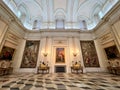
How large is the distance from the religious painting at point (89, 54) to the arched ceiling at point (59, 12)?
284 centimetres

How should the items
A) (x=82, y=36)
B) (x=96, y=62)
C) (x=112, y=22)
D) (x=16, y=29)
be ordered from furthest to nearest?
(x=82, y=36) → (x=96, y=62) → (x=16, y=29) → (x=112, y=22)

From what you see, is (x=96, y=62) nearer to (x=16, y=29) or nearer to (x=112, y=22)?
(x=112, y=22)

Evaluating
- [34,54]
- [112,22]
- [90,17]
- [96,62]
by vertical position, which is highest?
[90,17]

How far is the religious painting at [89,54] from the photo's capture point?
10.8m

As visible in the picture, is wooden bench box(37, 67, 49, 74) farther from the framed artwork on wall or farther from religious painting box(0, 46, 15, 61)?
the framed artwork on wall

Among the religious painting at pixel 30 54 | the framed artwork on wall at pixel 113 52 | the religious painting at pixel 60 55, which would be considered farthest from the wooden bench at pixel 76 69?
the religious painting at pixel 30 54

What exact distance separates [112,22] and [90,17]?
17.7 ft

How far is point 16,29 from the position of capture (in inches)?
396

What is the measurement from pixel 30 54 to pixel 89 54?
808cm

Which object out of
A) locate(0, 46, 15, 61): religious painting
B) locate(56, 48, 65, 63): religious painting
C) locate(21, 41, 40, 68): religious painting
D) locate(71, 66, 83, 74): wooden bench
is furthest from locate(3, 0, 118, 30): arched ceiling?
locate(71, 66, 83, 74): wooden bench

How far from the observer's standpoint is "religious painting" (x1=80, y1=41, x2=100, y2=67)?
1077cm

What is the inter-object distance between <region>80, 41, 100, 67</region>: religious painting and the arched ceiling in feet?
9.31

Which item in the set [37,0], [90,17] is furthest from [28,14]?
[90,17]

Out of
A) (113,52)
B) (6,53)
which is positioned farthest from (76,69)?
(6,53)
